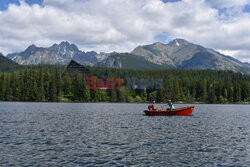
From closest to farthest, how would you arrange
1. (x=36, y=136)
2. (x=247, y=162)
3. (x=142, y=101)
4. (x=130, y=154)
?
(x=247, y=162) → (x=130, y=154) → (x=36, y=136) → (x=142, y=101)

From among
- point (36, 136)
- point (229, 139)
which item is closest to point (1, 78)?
point (36, 136)

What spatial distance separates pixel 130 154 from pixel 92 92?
162779 mm

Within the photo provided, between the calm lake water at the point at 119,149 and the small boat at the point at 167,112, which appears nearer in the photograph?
the calm lake water at the point at 119,149

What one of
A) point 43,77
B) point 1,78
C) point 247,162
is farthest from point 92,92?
point 247,162

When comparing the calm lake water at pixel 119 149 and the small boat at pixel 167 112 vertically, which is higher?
the small boat at pixel 167 112

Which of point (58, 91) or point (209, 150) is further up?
point (58, 91)

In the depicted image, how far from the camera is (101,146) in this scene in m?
27.1

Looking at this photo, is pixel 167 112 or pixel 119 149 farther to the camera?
pixel 167 112

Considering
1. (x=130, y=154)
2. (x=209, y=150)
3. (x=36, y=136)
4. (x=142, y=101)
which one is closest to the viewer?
(x=130, y=154)

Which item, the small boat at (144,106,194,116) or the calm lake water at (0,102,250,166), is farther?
the small boat at (144,106,194,116)

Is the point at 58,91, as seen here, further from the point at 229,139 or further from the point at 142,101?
the point at 229,139

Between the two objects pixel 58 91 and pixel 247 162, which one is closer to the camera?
pixel 247 162

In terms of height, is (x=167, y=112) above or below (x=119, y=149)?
above

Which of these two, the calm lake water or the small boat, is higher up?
the small boat
